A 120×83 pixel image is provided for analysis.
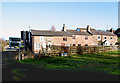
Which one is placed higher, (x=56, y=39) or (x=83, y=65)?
(x=56, y=39)

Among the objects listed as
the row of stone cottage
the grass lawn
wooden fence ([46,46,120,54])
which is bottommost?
the grass lawn

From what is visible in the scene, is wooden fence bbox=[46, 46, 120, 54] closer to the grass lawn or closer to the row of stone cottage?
the grass lawn

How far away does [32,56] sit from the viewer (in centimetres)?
1795

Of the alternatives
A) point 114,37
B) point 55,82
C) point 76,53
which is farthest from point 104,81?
point 114,37

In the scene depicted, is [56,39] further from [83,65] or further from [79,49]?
[83,65]

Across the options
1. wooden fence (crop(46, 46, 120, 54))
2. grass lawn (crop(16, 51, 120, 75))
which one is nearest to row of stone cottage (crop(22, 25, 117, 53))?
wooden fence (crop(46, 46, 120, 54))

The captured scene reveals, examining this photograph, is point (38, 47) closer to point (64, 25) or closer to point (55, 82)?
point (64, 25)

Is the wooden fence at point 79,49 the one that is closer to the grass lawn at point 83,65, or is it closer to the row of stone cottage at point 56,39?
the grass lawn at point 83,65

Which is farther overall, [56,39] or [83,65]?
[56,39]

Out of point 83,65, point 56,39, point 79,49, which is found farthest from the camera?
point 56,39

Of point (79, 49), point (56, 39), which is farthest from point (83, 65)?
point (56, 39)

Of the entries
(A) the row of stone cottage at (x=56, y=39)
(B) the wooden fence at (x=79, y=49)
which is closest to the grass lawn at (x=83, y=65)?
(B) the wooden fence at (x=79, y=49)

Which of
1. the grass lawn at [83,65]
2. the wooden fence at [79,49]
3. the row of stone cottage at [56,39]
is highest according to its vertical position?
the row of stone cottage at [56,39]

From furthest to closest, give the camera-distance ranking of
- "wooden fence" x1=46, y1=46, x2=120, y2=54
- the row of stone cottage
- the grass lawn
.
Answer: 1. the row of stone cottage
2. "wooden fence" x1=46, y1=46, x2=120, y2=54
3. the grass lawn
